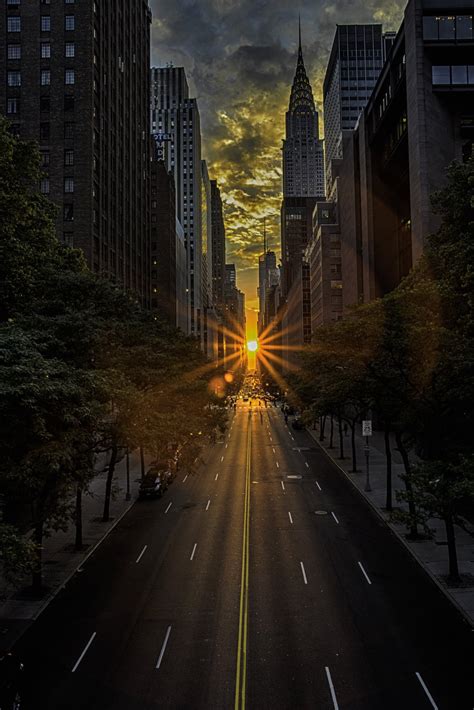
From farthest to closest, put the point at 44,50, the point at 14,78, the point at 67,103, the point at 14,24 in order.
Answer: the point at 44,50, the point at 14,24, the point at 14,78, the point at 67,103

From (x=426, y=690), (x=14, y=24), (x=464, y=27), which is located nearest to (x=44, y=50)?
(x=14, y=24)

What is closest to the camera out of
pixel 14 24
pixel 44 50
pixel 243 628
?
pixel 243 628

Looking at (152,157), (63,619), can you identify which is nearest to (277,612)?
(63,619)

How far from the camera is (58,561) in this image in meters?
22.6

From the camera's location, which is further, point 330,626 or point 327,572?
point 327,572

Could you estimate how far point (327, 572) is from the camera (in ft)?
67.6

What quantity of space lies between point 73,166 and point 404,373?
183 feet

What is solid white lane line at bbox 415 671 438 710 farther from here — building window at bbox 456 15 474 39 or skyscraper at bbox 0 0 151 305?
skyscraper at bbox 0 0 151 305

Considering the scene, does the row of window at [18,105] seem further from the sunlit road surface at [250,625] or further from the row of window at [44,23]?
the sunlit road surface at [250,625]

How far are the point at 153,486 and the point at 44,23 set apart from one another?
6252 centimetres

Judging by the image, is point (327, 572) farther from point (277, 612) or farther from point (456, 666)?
point (456, 666)

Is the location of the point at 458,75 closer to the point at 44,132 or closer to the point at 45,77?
the point at 44,132

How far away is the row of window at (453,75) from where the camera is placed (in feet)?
157

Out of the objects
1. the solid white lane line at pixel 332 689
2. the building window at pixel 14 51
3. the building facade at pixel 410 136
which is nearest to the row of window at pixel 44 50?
the building window at pixel 14 51
